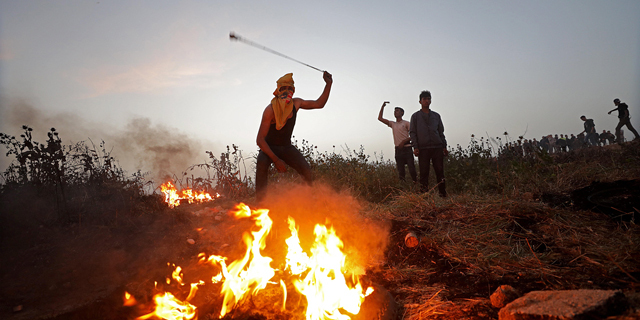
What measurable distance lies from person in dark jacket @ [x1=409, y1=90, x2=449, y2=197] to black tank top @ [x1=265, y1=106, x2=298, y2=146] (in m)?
3.01

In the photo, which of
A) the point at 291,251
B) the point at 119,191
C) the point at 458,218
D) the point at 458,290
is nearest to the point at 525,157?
the point at 458,218

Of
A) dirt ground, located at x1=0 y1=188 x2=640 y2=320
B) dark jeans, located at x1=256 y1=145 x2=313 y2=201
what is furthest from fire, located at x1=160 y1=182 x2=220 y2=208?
dark jeans, located at x1=256 y1=145 x2=313 y2=201

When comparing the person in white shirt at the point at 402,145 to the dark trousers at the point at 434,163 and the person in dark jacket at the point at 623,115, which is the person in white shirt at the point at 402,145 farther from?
the person in dark jacket at the point at 623,115

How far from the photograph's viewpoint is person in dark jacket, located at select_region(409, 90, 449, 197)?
6.29 metres

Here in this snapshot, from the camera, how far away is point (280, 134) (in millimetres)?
4527

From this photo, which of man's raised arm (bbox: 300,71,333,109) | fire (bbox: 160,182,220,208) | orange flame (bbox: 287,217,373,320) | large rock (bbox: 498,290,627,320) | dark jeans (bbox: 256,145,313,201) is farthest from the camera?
fire (bbox: 160,182,220,208)

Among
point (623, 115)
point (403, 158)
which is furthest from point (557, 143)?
point (403, 158)

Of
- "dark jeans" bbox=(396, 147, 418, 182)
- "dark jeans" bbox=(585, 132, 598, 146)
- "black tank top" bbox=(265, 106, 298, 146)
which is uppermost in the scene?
"black tank top" bbox=(265, 106, 298, 146)

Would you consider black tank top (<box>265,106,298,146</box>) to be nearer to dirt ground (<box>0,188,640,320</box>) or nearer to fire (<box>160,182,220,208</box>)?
dirt ground (<box>0,188,640,320</box>)

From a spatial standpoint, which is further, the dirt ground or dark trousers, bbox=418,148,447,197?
dark trousers, bbox=418,148,447,197

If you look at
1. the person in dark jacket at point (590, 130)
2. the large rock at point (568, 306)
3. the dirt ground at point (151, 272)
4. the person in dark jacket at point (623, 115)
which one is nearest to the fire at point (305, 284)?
the dirt ground at point (151, 272)

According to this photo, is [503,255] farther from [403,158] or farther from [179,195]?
[179,195]

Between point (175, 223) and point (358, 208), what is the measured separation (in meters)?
3.38

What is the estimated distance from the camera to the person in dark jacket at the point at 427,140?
20.6ft
